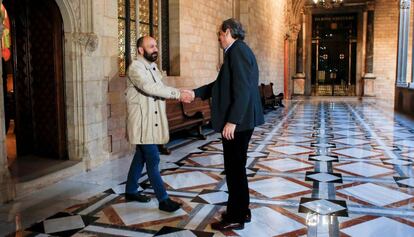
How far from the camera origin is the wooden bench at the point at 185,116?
20.9ft

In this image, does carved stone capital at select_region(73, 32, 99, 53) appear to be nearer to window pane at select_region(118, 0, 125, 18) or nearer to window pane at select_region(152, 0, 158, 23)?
window pane at select_region(118, 0, 125, 18)

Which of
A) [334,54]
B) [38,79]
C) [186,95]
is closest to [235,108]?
[186,95]

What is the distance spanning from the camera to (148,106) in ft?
10.5

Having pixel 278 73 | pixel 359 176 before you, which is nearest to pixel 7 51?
pixel 359 176

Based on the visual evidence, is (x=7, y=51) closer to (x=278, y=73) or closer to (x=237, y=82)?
(x=237, y=82)

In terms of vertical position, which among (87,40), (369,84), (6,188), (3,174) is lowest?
(6,188)

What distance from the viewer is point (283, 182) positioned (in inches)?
167

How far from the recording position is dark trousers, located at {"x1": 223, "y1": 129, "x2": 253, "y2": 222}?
2.84m

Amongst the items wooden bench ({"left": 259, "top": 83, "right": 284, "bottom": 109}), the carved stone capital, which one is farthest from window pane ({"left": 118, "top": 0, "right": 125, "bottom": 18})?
wooden bench ({"left": 259, "top": 83, "right": 284, "bottom": 109})

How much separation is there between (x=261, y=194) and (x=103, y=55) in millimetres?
2623

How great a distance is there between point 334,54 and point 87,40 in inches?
744

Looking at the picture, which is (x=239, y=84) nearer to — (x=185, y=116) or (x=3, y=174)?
(x=3, y=174)

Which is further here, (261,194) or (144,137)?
(261,194)

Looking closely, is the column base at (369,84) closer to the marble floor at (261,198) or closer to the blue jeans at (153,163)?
the marble floor at (261,198)
